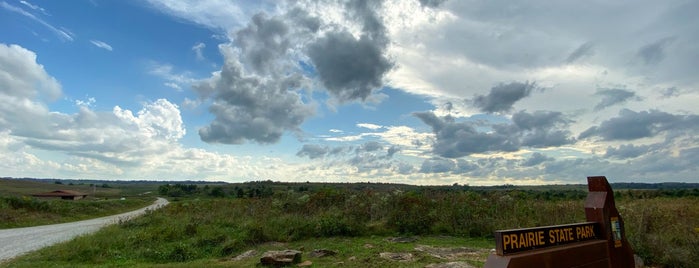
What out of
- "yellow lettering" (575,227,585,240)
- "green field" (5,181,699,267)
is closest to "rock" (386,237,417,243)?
"green field" (5,181,699,267)

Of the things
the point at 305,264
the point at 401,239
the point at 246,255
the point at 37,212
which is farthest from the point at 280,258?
the point at 37,212

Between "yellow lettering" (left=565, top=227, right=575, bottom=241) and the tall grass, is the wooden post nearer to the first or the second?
"yellow lettering" (left=565, top=227, right=575, bottom=241)

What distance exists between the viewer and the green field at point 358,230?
11.5 metres

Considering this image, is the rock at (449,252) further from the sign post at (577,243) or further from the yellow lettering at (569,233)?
the yellow lettering at (569,233)

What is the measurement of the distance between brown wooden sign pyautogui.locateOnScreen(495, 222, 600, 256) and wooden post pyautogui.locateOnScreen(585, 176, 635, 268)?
171mm

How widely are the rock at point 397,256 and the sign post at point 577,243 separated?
18.2ft

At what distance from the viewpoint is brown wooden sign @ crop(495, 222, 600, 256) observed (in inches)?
180

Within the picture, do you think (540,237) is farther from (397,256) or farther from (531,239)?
(397,256)

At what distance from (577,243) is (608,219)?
41.0 inches

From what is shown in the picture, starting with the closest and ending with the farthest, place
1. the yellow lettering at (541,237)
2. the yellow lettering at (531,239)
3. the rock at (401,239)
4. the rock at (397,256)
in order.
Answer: the yellow lettering at (531,239) → the yellow lettering at (541,237) → the rock at (397,256) → the rock at (401,239)

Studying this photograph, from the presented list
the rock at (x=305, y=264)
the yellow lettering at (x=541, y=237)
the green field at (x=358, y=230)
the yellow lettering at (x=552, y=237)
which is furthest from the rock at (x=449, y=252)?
the yellow lettering at (x=541, y=237)

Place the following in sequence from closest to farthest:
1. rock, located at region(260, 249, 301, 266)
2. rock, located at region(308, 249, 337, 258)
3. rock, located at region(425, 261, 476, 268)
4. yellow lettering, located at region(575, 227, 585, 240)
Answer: yellow lettering, located at region(575, 227, 585, 240), rock, located at region(425, 261, 476, 268), rock, located at region(260, 249, 301, 266), rock, located at region(308, 249, 337, 258)

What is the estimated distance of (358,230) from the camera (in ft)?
55.0

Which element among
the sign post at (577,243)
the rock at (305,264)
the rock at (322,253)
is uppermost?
the sign post at (577,243)
